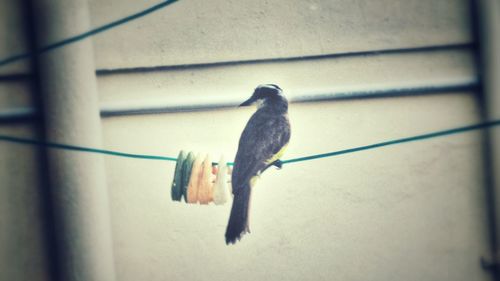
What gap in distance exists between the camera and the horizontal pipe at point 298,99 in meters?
1.25

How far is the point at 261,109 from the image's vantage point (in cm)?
120

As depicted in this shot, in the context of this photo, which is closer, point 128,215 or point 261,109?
point 261,109

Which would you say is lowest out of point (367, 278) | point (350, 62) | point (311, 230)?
point (367, 278)

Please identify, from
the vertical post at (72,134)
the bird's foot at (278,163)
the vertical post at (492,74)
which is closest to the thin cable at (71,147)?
the vertical post at (72,134)

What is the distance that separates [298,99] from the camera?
1.26 metres

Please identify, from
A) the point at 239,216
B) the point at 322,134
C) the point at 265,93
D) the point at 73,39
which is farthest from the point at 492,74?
the point at 73,39

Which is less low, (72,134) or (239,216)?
(72,134)

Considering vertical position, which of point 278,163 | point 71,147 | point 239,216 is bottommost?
point 239,216

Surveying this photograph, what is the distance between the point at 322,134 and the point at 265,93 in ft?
0.92

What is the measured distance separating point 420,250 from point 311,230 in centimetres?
44

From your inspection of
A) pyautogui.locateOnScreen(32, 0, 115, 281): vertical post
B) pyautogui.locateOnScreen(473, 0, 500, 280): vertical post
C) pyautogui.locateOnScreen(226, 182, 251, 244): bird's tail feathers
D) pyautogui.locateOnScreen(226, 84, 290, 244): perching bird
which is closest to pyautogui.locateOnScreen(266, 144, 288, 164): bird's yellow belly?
pyautogui.locateOnScreen(226, 84, 290, 244): perching bird

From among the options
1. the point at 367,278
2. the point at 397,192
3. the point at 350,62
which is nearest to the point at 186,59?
the point at 350,62

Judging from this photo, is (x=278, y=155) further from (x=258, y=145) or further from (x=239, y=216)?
(x=239, y=216)

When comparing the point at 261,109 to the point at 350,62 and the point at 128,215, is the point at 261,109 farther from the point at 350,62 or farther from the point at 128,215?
the point at 128,215
